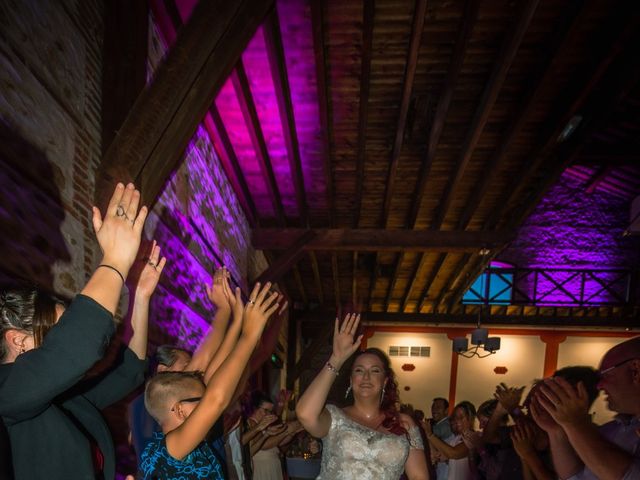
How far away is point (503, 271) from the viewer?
13469mm

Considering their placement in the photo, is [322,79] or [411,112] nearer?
[322,79]

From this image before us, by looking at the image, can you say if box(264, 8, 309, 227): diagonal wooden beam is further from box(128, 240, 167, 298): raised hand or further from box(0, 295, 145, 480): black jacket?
box(0, 295, 145, 480): black jacket

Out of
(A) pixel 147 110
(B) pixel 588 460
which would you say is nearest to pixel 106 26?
(A) pixel 147 110

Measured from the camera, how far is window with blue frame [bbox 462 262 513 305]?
13.5 metres

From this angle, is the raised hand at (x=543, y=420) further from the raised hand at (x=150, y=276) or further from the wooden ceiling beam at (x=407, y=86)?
the wooden ceiling beam at (x=407, y=86)

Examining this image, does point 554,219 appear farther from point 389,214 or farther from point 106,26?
point 106,26

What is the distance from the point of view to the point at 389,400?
280 cm

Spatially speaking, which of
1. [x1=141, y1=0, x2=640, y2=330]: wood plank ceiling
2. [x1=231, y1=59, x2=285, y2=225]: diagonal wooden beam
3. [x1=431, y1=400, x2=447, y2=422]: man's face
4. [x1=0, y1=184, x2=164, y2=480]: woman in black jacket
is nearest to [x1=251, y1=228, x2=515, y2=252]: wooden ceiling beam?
[x1=141, y1=0, x2=640, y2=330]: wood plank ceiling

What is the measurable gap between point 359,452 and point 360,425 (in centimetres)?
14

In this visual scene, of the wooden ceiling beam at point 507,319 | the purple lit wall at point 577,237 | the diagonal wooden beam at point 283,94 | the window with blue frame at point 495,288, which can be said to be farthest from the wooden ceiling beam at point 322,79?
the purple lit wall at point 577,237

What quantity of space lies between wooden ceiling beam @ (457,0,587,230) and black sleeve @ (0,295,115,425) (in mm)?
3991

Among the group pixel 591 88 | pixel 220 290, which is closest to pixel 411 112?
pixel 591 88

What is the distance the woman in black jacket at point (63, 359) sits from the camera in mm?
1094

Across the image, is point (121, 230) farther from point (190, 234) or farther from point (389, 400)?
point (190, 234)
